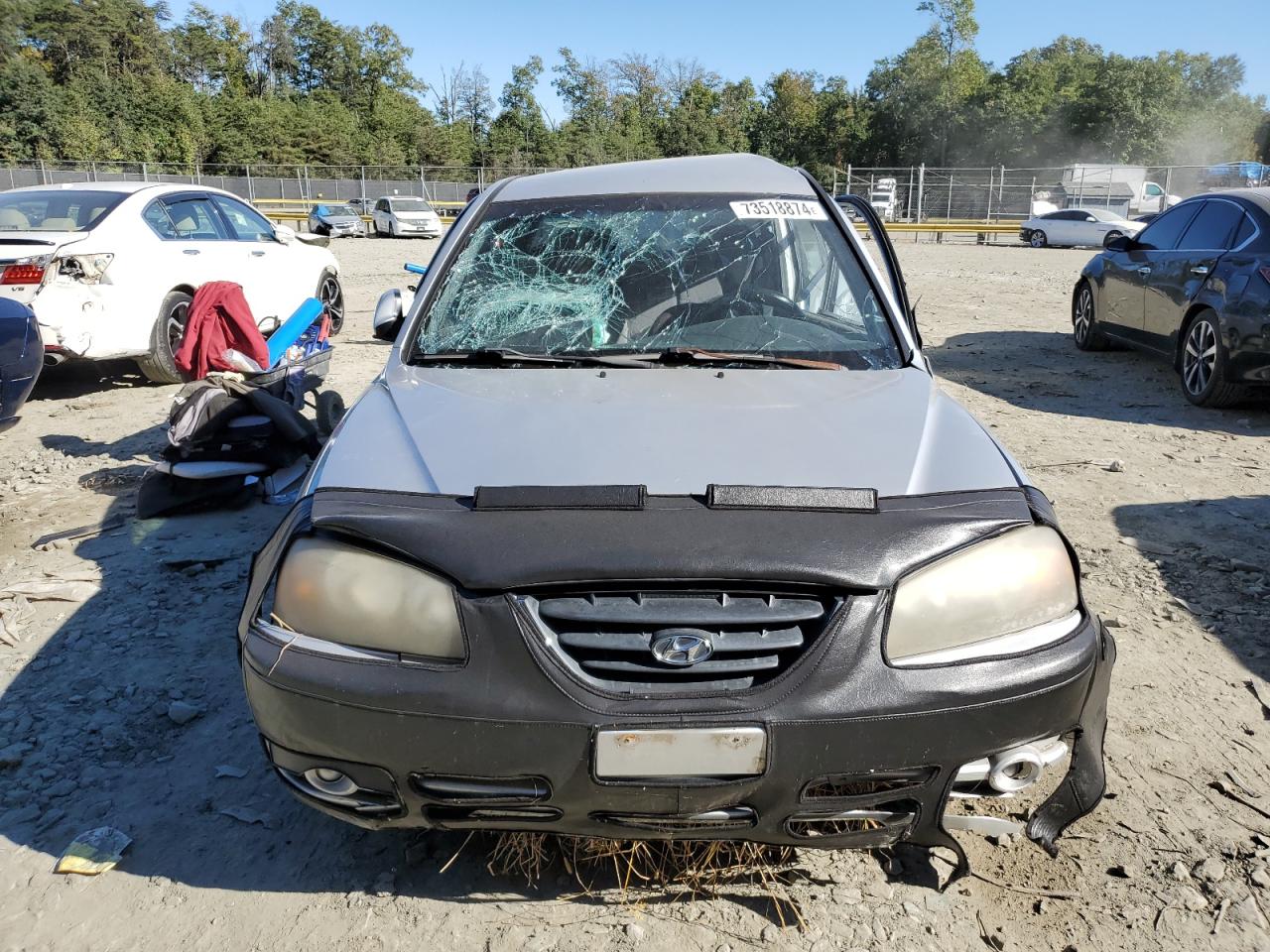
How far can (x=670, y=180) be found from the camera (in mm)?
3520

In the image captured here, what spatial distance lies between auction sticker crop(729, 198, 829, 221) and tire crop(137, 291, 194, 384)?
546 centimetres

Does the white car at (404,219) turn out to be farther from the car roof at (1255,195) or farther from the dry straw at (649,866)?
the dry straw at (649,866)

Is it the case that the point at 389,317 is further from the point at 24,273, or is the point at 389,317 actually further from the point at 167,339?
the point at 167,339

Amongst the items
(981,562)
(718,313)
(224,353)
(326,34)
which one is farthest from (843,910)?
(326,34)

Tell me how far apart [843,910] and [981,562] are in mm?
895

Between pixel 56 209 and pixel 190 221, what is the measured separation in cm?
99

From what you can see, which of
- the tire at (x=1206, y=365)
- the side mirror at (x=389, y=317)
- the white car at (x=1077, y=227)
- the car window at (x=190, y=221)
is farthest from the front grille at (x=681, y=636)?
the white car at (x=1077, y=227)

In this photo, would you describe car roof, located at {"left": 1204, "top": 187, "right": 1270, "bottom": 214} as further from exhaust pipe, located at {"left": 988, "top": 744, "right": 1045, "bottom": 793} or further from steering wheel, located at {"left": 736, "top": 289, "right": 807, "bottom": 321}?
exhaust pipe, located at {"left": 988, "top": 744, "right": 1045, "bottom": 793}

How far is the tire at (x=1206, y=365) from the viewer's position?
6.80m

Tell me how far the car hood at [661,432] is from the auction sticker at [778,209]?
811 millimetres

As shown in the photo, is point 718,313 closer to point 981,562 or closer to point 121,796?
point 981,562

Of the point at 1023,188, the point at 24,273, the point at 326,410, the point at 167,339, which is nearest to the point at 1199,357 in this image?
the point at 326,410

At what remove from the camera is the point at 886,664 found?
1846mm

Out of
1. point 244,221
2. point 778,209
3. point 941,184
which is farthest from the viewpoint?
point 941,184
